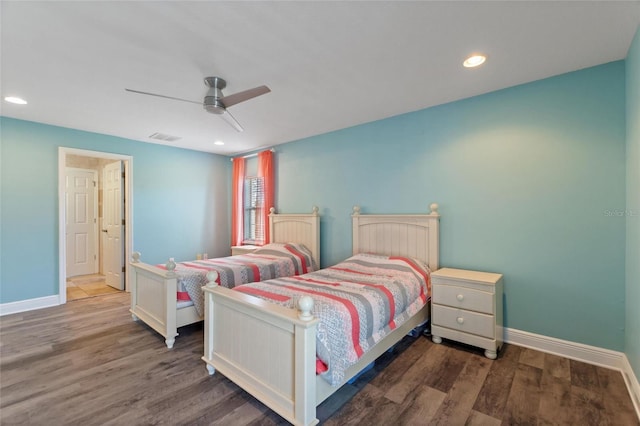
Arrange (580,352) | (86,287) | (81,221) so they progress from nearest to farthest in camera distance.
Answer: (580,352), (86,287), (81,221)

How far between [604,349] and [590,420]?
878mm

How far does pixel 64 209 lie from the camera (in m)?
3.79

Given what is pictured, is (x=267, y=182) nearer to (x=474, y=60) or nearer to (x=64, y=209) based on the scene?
(x=64, y=209)

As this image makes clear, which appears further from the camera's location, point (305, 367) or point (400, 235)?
point (400, 235)

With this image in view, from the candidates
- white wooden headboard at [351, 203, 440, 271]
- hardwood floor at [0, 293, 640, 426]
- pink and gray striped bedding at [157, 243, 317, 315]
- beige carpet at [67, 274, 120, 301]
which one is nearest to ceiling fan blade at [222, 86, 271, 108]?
pink and gray striped bedding at [157, 243, 317, 315]

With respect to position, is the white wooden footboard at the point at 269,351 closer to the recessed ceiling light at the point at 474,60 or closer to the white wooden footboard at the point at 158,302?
the white wooden footboard at the point at 158,302

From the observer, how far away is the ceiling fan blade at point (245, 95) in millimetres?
2084

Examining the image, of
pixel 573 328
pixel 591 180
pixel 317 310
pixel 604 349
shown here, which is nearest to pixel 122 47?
pixel 317 310

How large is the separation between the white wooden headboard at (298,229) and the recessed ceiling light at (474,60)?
249 centimetres

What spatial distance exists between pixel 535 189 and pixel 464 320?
1.35 metres

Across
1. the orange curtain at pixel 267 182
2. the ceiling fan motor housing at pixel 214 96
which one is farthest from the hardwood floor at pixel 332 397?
the orange curtain at pixel 267 182

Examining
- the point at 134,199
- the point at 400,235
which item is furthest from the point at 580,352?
the point at 134,199

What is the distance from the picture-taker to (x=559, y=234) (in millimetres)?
2404

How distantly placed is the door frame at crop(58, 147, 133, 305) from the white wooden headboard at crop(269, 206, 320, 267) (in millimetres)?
2210
